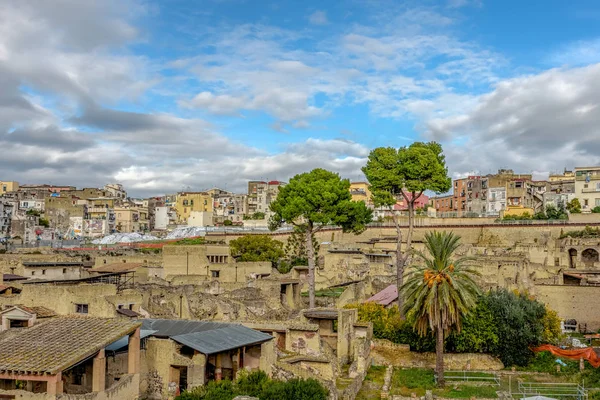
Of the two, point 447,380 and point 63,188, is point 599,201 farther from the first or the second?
point 63,188

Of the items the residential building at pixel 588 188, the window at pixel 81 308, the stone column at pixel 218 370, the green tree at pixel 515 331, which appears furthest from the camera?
the residential building at pixel 588 188

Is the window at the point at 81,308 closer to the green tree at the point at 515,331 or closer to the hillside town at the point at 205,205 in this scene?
the green tree at the point at 515,331

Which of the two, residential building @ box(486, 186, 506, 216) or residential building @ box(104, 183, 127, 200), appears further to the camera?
residential building @ box(104, 183, 127, 200)

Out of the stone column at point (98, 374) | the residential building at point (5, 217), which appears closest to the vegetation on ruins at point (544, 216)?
the stone column at point (98, 374)

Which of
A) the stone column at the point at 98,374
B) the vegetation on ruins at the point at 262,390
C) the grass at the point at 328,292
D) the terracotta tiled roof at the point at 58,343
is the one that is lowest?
the vegetation on ruins at the point at 262,390

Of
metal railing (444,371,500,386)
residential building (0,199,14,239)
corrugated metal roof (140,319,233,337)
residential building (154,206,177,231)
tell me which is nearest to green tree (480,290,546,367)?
metal railing (444,371,500,386)

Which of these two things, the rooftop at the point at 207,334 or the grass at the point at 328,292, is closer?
the rooftop at the point at 207,334

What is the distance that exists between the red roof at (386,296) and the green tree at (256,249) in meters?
23.1

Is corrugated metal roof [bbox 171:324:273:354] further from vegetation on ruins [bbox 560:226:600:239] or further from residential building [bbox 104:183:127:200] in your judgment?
residential building [bbox 104:183:127:200]

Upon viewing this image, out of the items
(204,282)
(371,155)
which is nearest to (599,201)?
(371,155)

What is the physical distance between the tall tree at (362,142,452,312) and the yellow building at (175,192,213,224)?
87.7 m

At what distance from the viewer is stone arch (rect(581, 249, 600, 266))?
57.5 meters

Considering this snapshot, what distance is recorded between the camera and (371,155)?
121ft

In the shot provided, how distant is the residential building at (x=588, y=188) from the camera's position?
83.3m
